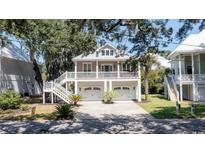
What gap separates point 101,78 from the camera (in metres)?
21.1

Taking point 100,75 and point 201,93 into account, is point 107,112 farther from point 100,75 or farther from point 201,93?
point 201,93

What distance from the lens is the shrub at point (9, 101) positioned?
1476 centimetres

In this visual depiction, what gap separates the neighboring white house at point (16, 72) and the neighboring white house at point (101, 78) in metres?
3.07

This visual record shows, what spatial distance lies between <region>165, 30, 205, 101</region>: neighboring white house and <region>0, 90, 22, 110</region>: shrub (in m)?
9.55

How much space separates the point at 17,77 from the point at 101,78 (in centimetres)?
635

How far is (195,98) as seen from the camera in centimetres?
1848

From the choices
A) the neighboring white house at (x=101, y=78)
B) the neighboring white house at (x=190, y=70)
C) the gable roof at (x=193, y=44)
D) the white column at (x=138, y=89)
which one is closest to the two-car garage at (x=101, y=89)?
the neighboring white house at (x=101, y=78)

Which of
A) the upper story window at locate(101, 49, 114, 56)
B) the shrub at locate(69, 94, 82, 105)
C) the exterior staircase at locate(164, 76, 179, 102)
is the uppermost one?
the upper story window at locate(101, 49, 114, 56)

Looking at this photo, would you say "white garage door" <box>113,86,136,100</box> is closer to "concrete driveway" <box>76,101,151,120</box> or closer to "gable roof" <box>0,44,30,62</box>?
"concrete driveway" <box>76,101,151,120</box>

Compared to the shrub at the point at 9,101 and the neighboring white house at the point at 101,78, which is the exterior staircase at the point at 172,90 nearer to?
the neighboring white house at the point at 101,78

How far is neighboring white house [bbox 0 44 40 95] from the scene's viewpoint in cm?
1945

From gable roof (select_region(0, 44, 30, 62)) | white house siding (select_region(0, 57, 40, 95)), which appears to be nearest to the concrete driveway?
white house siding (select_region(0, 57, 40, 95))
